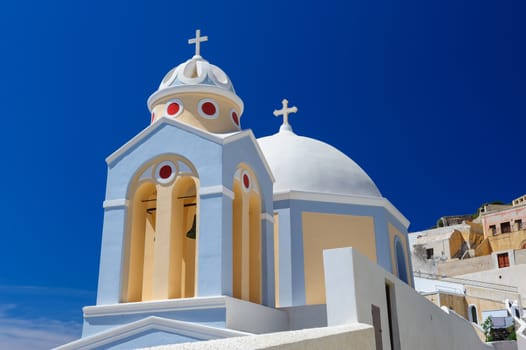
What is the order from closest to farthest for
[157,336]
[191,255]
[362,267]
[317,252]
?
[362,267], [157,336], [191,255], [317,252]

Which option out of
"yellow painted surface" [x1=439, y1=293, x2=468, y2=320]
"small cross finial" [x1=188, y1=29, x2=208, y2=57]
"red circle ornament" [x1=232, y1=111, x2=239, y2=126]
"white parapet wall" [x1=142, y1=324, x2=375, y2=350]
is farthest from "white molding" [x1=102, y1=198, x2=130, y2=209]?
"yellow painted surface" [x1=439, y1=293, x2=468, y2=320]

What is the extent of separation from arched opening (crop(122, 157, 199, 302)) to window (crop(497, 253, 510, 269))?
101 ft

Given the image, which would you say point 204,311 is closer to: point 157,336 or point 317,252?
point 157,336

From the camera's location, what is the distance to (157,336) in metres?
7.53

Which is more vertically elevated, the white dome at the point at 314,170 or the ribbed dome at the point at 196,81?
the ribbed dome at the point at 196,81

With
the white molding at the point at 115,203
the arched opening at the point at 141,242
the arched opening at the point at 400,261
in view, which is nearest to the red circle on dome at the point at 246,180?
the arched opening at the point at 141,242

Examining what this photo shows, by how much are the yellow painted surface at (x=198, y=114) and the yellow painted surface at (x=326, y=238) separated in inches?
111

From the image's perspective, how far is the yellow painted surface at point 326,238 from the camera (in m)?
11.2

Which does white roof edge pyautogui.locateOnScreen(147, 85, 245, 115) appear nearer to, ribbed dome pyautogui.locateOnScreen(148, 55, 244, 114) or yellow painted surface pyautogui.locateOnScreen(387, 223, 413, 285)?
ribbed dome pyautogui.locateOnScreen(148, 55, 244, 114)

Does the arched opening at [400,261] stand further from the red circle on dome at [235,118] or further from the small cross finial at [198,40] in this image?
the small cross finial at [198,40]

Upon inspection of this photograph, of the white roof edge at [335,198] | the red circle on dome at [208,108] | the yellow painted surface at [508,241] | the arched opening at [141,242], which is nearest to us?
the arched opening at [141,242]

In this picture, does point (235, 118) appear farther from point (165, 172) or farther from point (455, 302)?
point (455, 302)

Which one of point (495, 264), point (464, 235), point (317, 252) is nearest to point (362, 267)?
point (317, 252)

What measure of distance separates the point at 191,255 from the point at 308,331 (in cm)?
517
